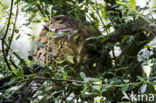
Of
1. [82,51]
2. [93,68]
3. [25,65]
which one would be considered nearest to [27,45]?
[82,51]

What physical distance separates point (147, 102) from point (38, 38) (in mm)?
758

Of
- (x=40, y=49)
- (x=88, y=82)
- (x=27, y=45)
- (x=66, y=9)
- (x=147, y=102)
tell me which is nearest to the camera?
(x=88, y=82)

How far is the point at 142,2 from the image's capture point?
0.96 metres

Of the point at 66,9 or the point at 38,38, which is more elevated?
the point at 66,9

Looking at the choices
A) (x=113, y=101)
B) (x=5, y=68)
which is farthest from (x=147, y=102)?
(x=5, y=68)

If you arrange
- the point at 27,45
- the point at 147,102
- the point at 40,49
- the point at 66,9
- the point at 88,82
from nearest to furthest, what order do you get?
the point at 88,82, the point at 147,102, the point at 66,9, the point at 40,49, the point at 27,45

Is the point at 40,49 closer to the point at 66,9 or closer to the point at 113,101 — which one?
the point at 66,9

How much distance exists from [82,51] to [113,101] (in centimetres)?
55

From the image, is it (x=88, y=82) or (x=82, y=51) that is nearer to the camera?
(x=88, y=82)

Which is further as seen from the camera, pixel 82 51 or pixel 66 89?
pixel 82 51

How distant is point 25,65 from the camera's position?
63 cm

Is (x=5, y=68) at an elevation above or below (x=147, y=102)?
above

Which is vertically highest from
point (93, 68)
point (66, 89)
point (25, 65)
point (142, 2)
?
point (142, 2)

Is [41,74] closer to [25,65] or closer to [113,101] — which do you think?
[25,65]
